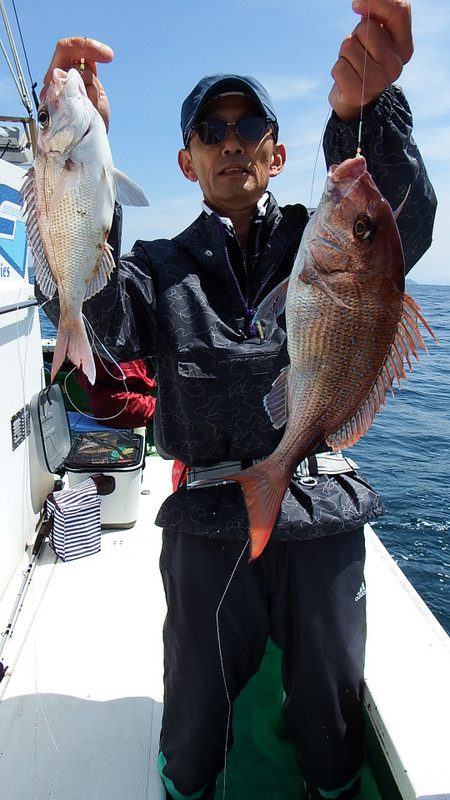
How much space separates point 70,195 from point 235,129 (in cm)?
79

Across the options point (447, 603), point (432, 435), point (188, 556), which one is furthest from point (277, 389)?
point (432, 435)

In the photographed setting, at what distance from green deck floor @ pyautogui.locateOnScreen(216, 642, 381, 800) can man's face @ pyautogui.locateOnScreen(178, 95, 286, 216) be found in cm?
233

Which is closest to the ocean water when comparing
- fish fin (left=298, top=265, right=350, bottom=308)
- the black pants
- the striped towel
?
the striped towel

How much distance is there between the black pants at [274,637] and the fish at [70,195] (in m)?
0.96

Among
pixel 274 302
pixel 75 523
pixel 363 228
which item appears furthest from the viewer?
pixel 75 523

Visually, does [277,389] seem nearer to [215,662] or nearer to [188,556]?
[188,556]

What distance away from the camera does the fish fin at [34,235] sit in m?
1.53

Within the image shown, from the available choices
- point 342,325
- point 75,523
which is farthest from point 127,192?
point 75,523

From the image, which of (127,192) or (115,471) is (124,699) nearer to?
(115,471)

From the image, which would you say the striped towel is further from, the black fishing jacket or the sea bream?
the sea bream

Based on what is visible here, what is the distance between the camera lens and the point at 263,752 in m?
2.69

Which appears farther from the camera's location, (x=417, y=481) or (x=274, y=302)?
(x=417, y=481)

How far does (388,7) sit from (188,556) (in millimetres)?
1760

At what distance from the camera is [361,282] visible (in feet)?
4.75
